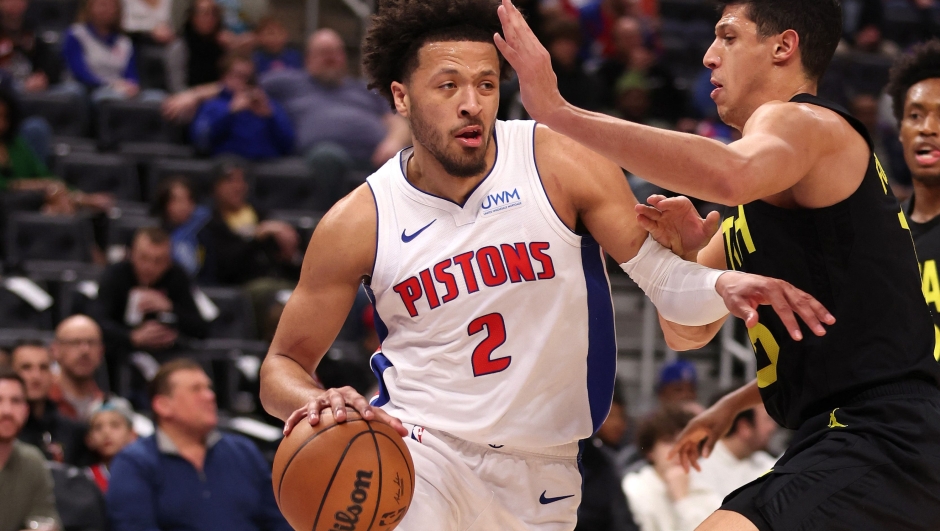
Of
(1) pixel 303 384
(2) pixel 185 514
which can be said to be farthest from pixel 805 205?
(2) pixel 185 514

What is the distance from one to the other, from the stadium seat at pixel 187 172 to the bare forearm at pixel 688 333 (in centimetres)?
640

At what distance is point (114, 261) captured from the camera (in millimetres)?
8938

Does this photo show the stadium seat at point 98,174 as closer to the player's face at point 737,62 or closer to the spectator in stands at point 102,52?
the spectator in stands at point 102,52

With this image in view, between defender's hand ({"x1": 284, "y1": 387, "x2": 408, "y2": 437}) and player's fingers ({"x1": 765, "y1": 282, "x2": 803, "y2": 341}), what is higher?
player's fingers ({"x1": 765, "y1": 282, "x2": 803, "y2": 341})

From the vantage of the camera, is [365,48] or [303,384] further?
[365,48]

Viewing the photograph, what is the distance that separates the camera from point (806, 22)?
3.49 meters

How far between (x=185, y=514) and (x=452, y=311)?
9.69ft

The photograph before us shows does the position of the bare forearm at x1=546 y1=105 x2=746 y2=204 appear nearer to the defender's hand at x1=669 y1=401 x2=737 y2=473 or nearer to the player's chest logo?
the player's chest logo

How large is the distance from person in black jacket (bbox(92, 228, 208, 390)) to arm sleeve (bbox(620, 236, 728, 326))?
5.14 metres

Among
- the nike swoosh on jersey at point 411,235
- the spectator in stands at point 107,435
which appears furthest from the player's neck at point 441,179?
the spectator in stands at point 107,435

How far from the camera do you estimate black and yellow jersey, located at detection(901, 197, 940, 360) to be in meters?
4.45

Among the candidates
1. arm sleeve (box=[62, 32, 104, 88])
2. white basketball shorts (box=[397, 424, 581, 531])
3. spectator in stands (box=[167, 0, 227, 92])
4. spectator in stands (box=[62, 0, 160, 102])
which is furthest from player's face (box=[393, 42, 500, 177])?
arm sleeve (box=[62, 32, 104, 88])

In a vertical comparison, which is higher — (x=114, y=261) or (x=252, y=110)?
(x=252, y=110)

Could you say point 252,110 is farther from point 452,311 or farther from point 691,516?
point 452,311
